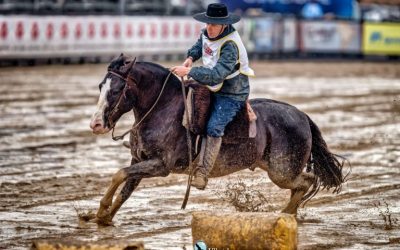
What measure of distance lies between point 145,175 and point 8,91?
14993 millimetres

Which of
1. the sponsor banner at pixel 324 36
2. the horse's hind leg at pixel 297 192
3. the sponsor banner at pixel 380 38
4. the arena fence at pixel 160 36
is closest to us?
the horse's hind leg at pixel 297 192

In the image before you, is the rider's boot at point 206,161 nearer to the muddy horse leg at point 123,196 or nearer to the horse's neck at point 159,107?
the horse's neck at point 159,107

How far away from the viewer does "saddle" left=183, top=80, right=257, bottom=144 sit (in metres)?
11.1

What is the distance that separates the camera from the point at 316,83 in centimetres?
3011

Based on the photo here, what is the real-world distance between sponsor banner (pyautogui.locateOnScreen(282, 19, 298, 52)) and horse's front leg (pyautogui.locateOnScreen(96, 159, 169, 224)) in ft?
97.4

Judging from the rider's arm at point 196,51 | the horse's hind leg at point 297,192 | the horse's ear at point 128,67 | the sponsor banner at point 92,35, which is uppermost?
the rider's arm at point 196,51

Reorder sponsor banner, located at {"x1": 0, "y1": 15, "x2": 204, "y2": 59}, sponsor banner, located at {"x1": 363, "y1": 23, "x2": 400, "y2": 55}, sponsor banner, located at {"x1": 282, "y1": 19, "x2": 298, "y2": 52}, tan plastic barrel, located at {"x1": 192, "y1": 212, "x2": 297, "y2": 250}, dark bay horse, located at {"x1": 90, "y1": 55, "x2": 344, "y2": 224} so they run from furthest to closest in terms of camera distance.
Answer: sponsor banner, located at {"x1": 363, "y1": 23, "x2": 400, "y2": 55} → sponsor banner, located at {"x1": 282, "y1": 19, "x2": 298, "y2": 52} → sponsor banner, located at {"x1": 0, "y1": 15, "x2": 204, "y2": 59} → dark bay horse, located at {"x1": 90, "y1": 55, "x2": 344, "y2": 224} → tan plastic barrel, located at {"x1": 192, "y1": 212, "x2": 297, "y2": 250}

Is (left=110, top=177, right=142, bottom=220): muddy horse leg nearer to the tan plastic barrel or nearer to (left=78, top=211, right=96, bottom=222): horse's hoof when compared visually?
(left=78, top=211, right=96, bottom=222): horse's hoof

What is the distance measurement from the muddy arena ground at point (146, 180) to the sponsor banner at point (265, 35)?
11.4 meters

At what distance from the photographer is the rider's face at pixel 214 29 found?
35.6ft

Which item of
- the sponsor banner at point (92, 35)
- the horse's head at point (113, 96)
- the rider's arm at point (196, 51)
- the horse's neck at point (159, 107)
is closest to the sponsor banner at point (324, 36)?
the sponsor banner at point (92, 35)

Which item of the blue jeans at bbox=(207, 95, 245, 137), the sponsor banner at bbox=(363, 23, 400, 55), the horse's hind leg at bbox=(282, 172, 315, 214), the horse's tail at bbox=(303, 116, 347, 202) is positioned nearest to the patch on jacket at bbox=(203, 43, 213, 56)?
the blue jeans at bbox=(207, 95, 245, 137)

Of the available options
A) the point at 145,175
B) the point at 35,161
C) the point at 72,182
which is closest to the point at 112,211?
the point at 145,175

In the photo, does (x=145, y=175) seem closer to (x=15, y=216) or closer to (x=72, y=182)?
(x=15, y=216)
